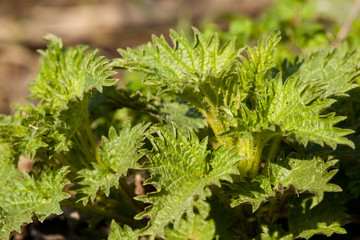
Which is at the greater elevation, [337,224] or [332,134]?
[332,134]

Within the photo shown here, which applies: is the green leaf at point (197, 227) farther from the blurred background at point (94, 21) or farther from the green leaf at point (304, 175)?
the blurred background at point (94, 21)

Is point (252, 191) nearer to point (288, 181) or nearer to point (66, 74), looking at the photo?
point (288, 181)

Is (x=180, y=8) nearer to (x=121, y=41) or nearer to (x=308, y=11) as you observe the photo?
(x=121, y=41)

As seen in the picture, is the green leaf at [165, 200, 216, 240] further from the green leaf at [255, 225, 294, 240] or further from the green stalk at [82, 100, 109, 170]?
the green stalk at [82, 100, 109, 170]

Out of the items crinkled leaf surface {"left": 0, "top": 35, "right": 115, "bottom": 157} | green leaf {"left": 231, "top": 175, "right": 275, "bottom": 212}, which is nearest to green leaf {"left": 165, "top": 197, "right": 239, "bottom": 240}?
green leaf {"left": 231, "top": 175, "right": 275, "bottom": 212}

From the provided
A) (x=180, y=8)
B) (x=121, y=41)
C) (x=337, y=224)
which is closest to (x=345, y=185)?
(x=337, y=224)

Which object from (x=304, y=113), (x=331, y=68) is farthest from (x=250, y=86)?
(x=331, y=68)

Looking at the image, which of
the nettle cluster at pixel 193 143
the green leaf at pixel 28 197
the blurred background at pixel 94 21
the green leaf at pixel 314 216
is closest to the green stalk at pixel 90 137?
the nettle cluster at pixel 193 143
